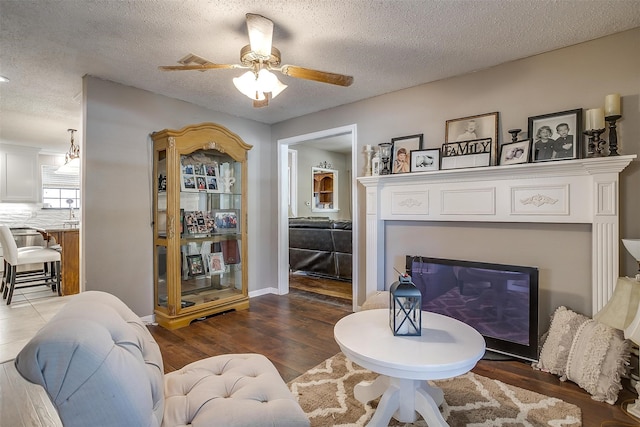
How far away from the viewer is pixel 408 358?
146 centimetres

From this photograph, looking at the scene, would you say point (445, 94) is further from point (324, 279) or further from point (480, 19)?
point (324, 279)

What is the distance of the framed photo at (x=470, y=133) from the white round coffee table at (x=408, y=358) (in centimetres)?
164

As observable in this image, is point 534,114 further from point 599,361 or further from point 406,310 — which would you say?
point 406,310

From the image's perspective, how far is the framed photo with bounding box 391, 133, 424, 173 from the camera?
3264 millimetres

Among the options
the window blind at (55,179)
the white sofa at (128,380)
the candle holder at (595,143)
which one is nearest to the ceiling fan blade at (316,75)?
the white sofa at (128,380)

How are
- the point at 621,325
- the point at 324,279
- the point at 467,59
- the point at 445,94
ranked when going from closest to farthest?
the point at 621,325 → the point at 467,59 → the point at 445,94 → the point at 324,279

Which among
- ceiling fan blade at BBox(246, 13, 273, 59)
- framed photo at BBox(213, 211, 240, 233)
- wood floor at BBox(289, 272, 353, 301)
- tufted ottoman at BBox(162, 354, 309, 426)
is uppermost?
ceiling fan blade at BBox(246, 13, 273, 59)

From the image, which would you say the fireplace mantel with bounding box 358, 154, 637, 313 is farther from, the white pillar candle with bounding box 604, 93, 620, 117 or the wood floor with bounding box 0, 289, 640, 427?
the wood floor with bounding box 0, 289, 640, 427

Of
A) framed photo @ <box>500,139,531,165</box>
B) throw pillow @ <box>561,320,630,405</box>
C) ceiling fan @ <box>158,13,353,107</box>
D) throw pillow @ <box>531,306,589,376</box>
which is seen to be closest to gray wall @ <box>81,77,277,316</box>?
ceiling fan @ <box>158,13,353,107</box>

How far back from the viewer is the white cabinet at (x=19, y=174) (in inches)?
231

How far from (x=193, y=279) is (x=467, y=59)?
345 centimetres

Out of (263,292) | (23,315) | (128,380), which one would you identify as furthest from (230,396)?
(23,315)

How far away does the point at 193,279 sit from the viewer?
3586 mm

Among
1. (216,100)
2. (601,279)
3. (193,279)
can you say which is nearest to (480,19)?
(601,279)
